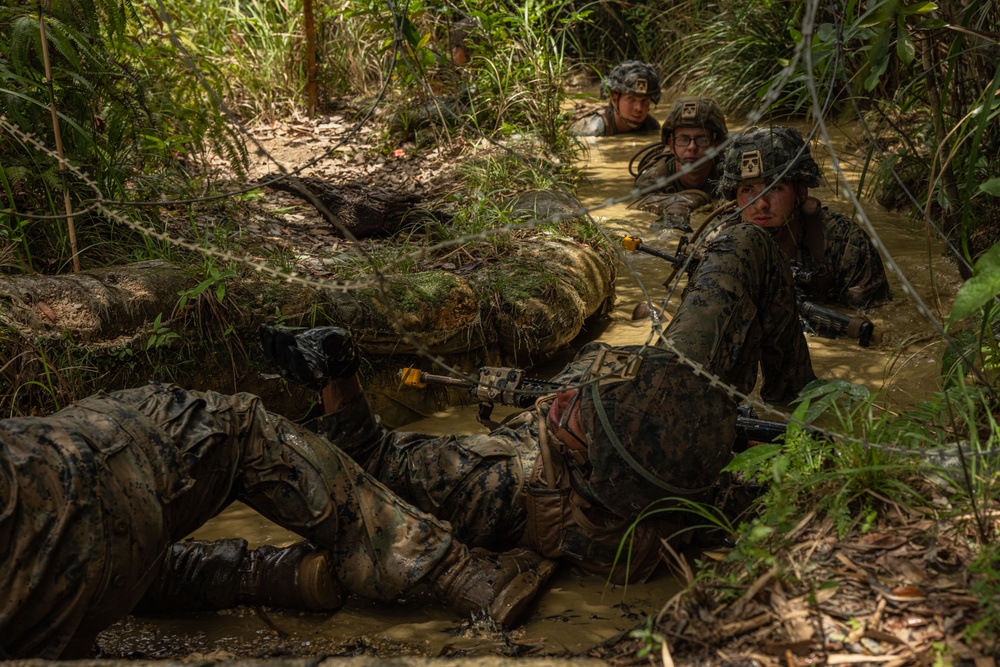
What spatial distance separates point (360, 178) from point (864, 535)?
4763mm

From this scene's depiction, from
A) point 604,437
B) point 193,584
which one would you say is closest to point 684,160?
point 604,437

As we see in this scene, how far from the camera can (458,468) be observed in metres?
3.01

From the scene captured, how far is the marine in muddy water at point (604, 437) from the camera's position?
2.63 metres

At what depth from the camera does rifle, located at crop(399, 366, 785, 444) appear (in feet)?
9.84

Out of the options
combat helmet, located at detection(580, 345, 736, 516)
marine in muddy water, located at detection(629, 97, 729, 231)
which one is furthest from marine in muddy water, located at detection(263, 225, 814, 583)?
marine in muddy water, located at detection(629, 97, 729, 231)

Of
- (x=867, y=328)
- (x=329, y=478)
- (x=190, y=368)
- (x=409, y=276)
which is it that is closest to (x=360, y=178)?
(x=409, y=276)

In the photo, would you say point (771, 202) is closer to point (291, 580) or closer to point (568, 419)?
point (568, 419)

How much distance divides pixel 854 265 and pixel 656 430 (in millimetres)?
2510

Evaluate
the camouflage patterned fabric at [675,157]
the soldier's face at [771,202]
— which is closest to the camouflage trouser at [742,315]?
the soldier's face at [771,202]

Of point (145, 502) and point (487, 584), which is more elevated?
point (145, 502)

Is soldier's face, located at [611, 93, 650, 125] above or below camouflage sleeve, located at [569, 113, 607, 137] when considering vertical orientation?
above

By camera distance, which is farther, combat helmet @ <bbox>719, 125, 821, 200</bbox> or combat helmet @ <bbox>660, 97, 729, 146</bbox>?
combat helmet @ <bbox>660, 97, 729, 146</bbox>

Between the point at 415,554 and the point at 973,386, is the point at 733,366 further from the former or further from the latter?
the point at 415,554

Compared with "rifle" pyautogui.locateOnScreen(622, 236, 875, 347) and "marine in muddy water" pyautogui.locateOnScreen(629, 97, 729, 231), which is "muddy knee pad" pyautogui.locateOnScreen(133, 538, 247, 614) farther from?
"marine in muddy water" pyautogui.locateOnScreen(629, 97, 729, 231)
